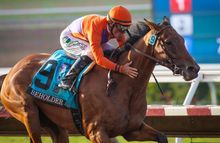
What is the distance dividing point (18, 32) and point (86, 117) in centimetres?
541

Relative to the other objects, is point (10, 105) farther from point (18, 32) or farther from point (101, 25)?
point (18, 32)

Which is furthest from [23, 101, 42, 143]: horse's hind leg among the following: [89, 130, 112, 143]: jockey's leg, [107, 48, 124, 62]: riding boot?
[107, 48, 124, 62]: riding boot

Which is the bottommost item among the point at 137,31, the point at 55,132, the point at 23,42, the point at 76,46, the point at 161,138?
the point at 23,42

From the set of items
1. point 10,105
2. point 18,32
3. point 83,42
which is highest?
point 83,42

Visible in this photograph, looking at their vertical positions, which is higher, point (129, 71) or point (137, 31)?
point (137, 31)

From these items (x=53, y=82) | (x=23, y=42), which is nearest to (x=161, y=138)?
(x=53, y=82)

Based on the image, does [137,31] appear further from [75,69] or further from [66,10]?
[66,10]

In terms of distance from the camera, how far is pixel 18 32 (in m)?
12.4

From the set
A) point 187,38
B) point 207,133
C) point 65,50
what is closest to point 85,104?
point 65,50

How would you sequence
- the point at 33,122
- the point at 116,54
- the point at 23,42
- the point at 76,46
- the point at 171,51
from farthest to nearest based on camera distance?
the point at 23,42 → the point at 33,122 → the point at 76,46 → the point at 116,54 → the point at 171,51

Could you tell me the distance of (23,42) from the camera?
1238cm

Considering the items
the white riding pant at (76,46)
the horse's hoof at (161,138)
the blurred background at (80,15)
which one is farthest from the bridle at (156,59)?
the blurred background at (80,15)

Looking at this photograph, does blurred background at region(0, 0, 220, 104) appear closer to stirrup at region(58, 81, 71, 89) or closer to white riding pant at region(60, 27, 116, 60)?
white riding pant at region(60, 27, 116, 60)

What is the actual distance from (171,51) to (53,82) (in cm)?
106
